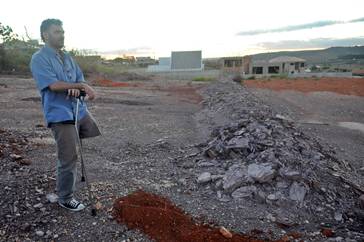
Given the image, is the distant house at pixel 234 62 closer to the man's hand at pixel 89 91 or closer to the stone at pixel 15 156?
the stone at pixel 15 156

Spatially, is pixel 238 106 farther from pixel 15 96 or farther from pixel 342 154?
pixel 15 96


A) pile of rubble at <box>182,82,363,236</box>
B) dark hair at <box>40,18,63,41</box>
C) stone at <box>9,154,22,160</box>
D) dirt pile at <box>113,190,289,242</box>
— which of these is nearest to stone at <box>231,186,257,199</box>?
pile of rubble at <box>182,82,363,236</box>

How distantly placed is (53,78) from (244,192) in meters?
2.44

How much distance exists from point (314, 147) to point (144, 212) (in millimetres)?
4172

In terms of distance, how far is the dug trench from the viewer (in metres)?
3.43

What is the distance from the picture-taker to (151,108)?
1305cm

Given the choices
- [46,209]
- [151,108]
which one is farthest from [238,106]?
[46,209]

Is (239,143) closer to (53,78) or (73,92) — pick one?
(73,92)

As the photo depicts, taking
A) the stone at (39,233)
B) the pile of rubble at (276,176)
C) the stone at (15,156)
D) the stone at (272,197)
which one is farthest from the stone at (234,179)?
the stone at (15,156)

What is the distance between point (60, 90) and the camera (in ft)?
10.3

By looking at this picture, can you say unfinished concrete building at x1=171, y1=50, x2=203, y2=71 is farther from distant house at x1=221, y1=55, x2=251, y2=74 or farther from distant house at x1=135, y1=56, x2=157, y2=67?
distant house at x1=135, y1=56, x2=157, y2=67

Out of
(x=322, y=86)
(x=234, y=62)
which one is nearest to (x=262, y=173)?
(x=322, y=86)

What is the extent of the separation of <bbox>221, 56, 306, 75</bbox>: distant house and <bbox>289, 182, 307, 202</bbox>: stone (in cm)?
4368

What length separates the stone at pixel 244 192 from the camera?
13.7 ft
